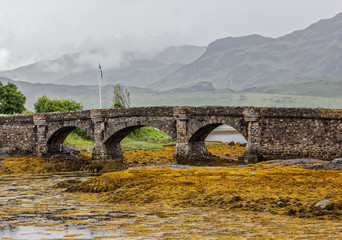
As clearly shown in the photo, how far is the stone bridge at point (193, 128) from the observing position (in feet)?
114

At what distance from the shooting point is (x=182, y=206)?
21.4 m

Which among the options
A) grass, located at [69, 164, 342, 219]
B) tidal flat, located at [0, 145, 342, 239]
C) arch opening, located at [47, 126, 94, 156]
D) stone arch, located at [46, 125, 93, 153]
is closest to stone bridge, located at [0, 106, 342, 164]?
stone arch, located at [46, 125, 93, 153]

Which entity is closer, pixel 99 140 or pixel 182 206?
pixel 182 206

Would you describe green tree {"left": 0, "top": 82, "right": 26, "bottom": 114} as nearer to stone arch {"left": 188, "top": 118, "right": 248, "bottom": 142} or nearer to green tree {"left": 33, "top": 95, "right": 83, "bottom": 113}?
green tree {"left": 33, "top": 95, "right": 83, "bottom": 113}

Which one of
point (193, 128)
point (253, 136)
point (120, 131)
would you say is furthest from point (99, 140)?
point (253, 136)

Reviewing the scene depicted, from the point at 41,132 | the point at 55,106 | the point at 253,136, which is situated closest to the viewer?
the point at 253,136

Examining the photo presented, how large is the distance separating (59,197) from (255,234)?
14.2 meters

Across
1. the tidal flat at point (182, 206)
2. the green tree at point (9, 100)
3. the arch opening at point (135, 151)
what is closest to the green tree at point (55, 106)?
the green tree at point (9, 100)

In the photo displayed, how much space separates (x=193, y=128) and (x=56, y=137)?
17.5 m

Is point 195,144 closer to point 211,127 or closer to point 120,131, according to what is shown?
point 211,127

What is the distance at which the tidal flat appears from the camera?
1573 cm

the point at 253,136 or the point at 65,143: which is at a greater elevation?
the point at 253,136

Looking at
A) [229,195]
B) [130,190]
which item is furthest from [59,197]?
[229,195]

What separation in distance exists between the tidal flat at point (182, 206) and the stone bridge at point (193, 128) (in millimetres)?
5333
